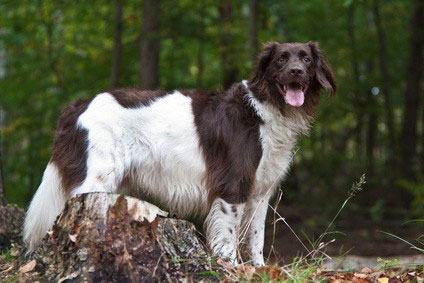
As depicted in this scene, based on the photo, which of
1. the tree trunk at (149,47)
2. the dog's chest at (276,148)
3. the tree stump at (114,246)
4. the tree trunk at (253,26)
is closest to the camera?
the tree stump at (114,246)

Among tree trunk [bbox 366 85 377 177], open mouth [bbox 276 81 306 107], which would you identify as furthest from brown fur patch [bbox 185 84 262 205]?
tree trunk [bbox 366 85 377 177]

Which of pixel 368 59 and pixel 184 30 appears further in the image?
pixel 368 59

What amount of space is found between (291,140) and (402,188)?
7.55 meters

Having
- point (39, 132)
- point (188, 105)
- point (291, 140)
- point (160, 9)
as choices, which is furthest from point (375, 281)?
point (39, 132)

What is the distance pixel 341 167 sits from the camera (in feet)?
48.1

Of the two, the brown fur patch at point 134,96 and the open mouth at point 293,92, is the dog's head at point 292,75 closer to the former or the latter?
the open mouth at point 293,92

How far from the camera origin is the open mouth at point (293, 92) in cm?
506

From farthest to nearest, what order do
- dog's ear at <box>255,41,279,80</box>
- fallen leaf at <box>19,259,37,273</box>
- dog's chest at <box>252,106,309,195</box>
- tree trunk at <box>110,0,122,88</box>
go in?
tree trunk at <box>110,0,122,88</box>, dog's ear at <box>255,41,279,80</box>, dog's chest at <box>252,106,309,195</box>, fallen leaf at <box>19,259,37,273</box>

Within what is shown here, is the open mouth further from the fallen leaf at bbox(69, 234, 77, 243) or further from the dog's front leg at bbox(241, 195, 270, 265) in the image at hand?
the fallen leaf at bbox(69, 234, 77, 243)

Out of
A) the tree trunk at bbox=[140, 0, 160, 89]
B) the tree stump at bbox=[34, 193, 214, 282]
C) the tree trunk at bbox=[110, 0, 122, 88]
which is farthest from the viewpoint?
the tree trunk at bbox=[110, 0, 122, 88]

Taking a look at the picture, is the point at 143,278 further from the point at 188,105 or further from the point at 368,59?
the point at 368,59

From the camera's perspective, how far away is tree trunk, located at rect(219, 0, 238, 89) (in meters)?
10.8

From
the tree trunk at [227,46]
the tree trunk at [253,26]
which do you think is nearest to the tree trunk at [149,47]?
the tree trunk at [227,46]

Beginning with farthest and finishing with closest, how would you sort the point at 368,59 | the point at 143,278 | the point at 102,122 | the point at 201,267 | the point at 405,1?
the point at 368,59, the point at 405,1, the point at 102,122, the point at 201,267, the point at 143,278
